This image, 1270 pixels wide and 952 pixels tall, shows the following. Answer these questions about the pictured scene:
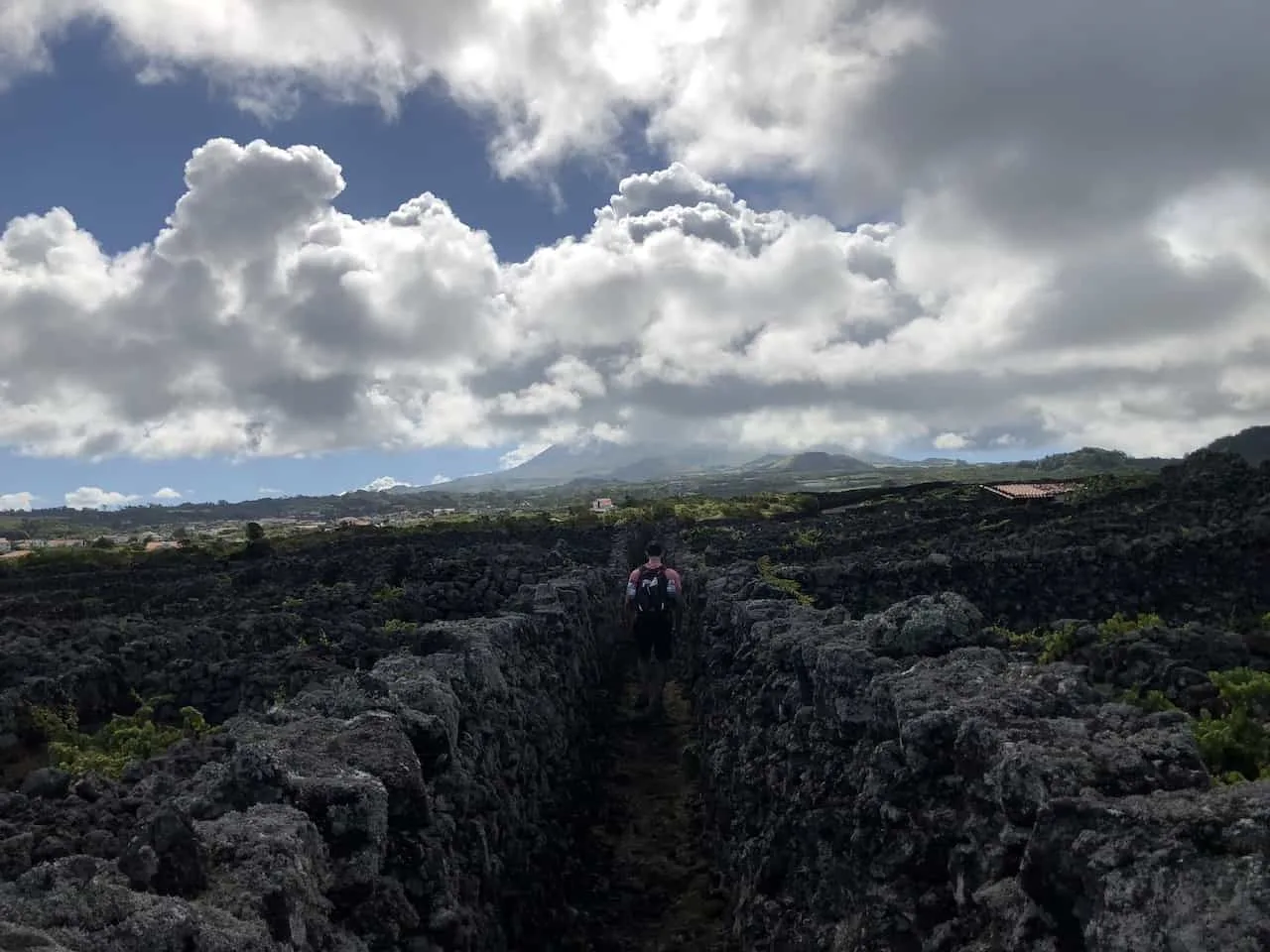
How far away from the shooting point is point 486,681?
1141 cm

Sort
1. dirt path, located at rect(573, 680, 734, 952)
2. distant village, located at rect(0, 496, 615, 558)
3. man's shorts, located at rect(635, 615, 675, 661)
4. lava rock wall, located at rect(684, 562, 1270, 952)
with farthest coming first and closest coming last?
1. distant village, located at rect(0, 496, 615, 558)
2. man's shorts, located at rect(635, 615, 675, 661)
3. dirt path, located at rect(573, 680, 734, 952)
4. lava rock wall, located at rect(684, 562, 1270, 952)

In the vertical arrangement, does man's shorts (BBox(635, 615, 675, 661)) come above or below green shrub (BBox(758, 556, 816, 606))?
below

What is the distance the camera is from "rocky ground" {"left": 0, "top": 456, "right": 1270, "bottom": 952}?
14.7 ft

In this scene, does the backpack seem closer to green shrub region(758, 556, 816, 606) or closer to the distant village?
green shrub region(758, 556, 816, 606)

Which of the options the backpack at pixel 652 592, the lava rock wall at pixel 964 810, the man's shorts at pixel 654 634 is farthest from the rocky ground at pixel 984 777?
the man's shorts at pixel 654 634

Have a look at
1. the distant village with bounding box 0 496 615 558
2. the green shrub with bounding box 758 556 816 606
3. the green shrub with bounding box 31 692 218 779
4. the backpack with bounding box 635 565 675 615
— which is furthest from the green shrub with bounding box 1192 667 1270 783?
the distant village with bounding box 0 496 615 558

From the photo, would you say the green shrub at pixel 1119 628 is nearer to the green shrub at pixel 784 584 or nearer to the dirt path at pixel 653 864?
the green shrub at pixel 784 584

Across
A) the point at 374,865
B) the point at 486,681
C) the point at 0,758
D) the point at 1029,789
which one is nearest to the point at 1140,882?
the point at 1029,789

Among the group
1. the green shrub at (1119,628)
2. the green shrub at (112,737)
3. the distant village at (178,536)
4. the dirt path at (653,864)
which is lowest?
the dirt path at (653,864)

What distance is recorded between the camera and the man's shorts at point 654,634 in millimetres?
19000

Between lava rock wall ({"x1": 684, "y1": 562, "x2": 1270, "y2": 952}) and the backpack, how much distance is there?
6215 millimetres

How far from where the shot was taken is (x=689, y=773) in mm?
17062

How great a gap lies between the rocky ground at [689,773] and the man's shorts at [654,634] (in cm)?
96

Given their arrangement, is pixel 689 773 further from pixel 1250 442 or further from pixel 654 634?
pixel 1250 442
